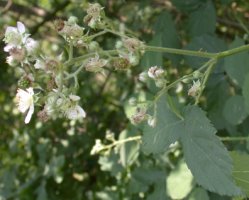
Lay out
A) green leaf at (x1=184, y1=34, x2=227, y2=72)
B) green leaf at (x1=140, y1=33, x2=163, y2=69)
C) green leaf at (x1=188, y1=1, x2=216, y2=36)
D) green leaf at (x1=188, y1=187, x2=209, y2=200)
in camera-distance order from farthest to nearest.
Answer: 1. green leaf at (x1=188, y1=1, x2=216, y2=36)
2. green leaf at (x1=184, y1=34, x2=227, y2=72)
3. green leaf at (x1=140, y1=33, x2=163, y2=69)
4. green leaf at (x1=188, y1=187, x2=209, y2=200)

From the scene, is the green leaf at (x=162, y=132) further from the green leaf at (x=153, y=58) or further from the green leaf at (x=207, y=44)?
the green leaf at (x=207, y=44)

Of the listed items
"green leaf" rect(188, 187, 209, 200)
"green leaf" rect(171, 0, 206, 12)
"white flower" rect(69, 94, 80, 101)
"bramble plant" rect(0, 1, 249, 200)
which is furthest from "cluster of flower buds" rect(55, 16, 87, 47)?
"green leaf" rect(171, 0, 206, 12)

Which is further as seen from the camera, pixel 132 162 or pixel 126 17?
pixel 126 17

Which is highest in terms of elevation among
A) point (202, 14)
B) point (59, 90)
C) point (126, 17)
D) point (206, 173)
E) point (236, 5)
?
point (59, 90)

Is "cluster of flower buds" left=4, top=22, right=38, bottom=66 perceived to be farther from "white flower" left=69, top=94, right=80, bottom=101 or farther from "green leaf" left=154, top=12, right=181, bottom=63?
"green leaf" left=154, top=12, right=181, bottom=63

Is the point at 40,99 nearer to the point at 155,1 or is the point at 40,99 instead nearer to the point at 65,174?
the point at 65,174

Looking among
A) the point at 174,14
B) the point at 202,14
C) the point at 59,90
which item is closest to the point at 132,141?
the point at 202,14

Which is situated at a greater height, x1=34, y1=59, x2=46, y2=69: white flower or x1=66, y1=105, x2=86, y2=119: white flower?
x1=34, y1=59, x2=46, y2=69: white flower
